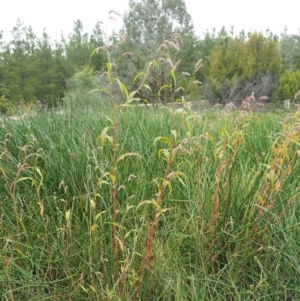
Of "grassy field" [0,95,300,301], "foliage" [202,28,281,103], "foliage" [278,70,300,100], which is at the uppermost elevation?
"foliage" [202,28,281,103]

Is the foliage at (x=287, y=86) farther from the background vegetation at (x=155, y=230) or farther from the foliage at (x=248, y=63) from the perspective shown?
the background vegetation at (x=155, y=230)

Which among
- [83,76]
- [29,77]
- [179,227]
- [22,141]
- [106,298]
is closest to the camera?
[106,298]

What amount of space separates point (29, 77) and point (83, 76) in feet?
22.4

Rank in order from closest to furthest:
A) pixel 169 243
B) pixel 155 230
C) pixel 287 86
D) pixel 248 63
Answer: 1. pixel 169 243
2. pixel 155 230
3. pixel 287 86
4. pixel 248 63

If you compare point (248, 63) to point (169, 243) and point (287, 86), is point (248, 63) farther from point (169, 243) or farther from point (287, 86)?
point (169, 243)

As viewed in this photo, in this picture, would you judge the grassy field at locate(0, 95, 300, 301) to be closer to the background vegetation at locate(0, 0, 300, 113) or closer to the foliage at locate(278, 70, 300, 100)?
the background vegetation at locate(0, 0, 300, 113)

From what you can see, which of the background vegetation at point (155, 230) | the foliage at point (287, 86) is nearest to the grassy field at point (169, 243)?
the background vegetation at point (155, 230)

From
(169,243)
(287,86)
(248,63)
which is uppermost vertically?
(248,63)

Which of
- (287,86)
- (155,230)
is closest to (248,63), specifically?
(287,86)

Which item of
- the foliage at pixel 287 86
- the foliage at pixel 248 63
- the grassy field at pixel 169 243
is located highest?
the foliage at pixel 248 63

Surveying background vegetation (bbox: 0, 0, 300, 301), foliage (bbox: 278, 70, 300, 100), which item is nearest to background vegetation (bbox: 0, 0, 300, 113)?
foliage (bbox: 278, 70, 300, 100)

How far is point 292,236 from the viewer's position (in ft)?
4.37

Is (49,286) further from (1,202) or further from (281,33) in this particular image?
(281,33)

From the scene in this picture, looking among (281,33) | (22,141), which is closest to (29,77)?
(22,141)
